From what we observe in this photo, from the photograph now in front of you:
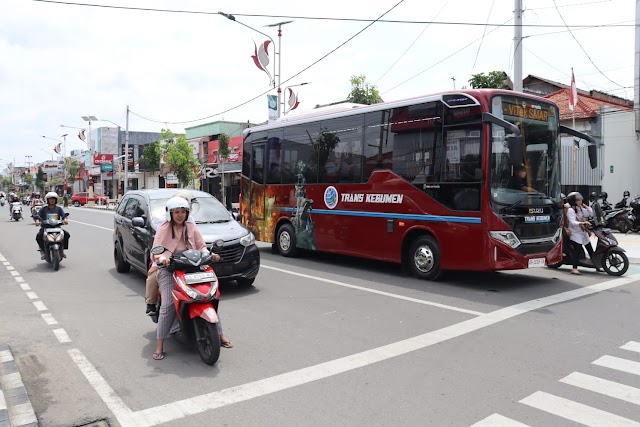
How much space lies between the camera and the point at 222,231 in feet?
27.8

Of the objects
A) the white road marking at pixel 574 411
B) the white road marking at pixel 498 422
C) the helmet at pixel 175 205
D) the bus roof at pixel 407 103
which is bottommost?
the white road marking at pixel 498 422

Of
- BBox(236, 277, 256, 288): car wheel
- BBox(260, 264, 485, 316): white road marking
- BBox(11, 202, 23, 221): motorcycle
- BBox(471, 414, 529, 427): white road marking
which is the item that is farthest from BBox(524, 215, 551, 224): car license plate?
BBox(11, 202, 23, 221): motorcycle

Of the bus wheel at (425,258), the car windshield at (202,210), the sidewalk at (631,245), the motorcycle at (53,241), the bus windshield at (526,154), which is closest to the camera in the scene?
the bus windshield at (526,154)

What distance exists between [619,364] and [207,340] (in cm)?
407

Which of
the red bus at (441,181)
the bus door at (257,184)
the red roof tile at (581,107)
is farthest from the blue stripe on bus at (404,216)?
the red roof tile at (581,107)

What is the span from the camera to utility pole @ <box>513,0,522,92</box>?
14.2 meters

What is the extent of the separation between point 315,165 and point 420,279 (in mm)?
3783

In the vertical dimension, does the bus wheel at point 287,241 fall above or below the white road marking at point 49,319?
above

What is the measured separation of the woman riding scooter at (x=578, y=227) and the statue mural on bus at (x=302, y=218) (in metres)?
5.52

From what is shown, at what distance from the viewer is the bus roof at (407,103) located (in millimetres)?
8375

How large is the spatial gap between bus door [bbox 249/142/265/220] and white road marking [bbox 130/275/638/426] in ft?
26.1

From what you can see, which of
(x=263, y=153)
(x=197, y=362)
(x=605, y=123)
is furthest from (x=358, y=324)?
(x=605, y=123)

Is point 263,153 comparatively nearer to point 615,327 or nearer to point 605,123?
point 615,327

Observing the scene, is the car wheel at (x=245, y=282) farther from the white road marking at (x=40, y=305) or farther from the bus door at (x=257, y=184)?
the bus door at (x=257, y=184)
